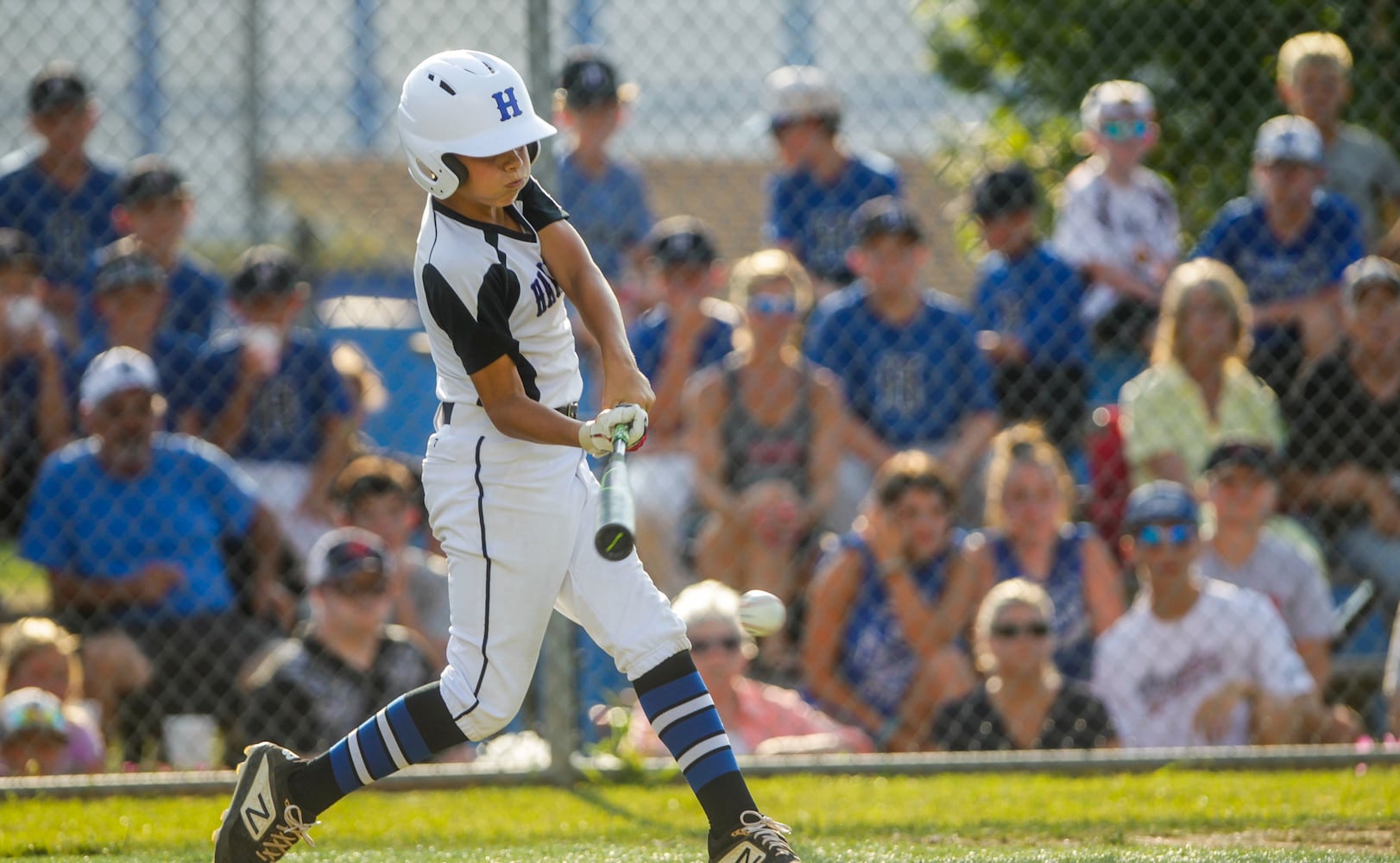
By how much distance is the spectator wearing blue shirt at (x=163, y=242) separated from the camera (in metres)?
6.58

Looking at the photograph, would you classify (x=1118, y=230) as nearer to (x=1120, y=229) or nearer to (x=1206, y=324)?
(x=1120, y=229)

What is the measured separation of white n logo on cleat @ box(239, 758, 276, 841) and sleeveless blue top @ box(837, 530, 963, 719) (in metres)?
2.60

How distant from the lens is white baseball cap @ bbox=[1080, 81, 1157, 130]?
6.59 meters

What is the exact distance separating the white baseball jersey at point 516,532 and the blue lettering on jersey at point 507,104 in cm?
26

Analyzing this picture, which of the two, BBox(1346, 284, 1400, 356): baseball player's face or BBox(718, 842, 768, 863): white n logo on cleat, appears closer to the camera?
BBox(718, 842, 768, 863): white n logo on cleat

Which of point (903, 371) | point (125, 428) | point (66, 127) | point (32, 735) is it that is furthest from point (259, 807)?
point (66, 127)

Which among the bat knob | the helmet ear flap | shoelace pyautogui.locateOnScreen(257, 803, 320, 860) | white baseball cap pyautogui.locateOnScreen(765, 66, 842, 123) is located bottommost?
shoelace pyautogui.locateOnScreen(257, 803, 320, 860)

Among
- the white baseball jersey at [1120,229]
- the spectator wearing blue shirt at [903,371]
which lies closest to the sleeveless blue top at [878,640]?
the spectator wearing blue shirt at [903,371]

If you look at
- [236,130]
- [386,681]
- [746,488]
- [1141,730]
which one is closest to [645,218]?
[746,488]

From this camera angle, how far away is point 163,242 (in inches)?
262

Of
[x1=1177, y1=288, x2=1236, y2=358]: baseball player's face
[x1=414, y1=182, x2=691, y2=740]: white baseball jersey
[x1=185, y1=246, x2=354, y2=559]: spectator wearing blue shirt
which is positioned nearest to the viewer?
[x1=414, y1=182, x2=691, y2=740]: white baseball jersey

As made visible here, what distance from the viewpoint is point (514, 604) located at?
11.6 ft

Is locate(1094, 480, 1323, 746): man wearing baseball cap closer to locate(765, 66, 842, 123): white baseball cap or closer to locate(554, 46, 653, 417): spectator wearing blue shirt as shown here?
locate(765, 66, 842, 123): white baseball cap

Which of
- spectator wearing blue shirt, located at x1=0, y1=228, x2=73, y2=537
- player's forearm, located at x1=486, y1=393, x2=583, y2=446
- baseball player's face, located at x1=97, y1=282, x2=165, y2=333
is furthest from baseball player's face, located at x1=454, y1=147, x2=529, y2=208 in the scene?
spectator wearing blue shirt, located at x1=0, y1=228, x2=73, y2=537
